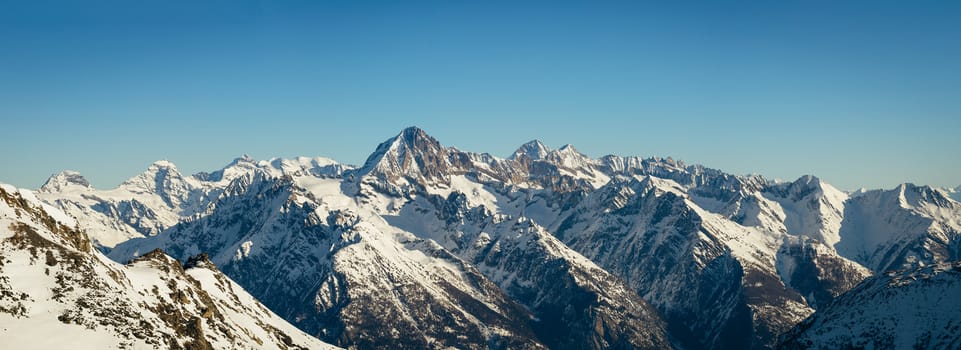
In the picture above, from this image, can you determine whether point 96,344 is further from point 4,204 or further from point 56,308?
point 4,204

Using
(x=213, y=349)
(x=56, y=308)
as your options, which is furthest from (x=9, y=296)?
(x=213, y=349)

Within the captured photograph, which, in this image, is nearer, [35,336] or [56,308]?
[35,336]

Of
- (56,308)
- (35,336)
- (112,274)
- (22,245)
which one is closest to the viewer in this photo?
(35,336)

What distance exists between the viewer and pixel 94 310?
557 ft

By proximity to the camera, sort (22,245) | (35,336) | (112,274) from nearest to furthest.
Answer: (35,336) → (22,245) → (112,274)

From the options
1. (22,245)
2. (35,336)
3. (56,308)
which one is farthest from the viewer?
(22,245)

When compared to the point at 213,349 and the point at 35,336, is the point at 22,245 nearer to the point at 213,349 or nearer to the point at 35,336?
the point at 35,336

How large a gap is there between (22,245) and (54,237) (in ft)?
48.5

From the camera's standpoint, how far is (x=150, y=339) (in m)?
169

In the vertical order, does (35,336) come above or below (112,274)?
below

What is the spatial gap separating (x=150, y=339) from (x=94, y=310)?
1341 centimetres

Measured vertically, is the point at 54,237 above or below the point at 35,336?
above

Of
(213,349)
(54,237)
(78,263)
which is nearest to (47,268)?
(78,263)

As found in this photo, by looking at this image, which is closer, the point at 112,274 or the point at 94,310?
the point at 94,310
